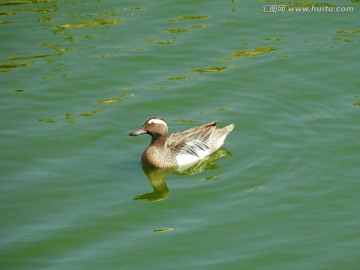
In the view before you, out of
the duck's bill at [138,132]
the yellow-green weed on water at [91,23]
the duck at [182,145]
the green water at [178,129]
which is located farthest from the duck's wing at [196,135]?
the yellow-green weed on water at [91,23]

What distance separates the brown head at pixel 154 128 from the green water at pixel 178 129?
2.17 ft

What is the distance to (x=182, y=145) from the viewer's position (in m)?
13.7

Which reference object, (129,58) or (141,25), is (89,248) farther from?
(141,25)

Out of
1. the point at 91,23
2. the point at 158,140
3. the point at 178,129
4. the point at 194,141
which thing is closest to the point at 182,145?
the point at 194,141

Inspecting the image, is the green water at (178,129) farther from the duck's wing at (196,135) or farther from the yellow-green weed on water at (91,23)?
the duck's wing at (196,135)

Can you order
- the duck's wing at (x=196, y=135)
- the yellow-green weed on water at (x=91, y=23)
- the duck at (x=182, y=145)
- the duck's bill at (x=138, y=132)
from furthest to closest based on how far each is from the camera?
the yellow-green weed on water at (x=91, y=23)
the duck's wing at (x=196, y=135)
the duck at (x=182, y=145)
the duck's bill at (x=138, y=132)

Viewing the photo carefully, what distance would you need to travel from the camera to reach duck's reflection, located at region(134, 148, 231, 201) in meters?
12.7

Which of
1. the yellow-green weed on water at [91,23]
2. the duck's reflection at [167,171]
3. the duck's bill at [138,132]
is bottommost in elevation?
the duck's reflection at [167,171]

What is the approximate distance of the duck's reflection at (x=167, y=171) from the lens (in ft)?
41.8

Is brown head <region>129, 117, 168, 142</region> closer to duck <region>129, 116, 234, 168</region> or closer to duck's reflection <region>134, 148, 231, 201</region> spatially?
duck <region>129, 116, 234, 168</region>

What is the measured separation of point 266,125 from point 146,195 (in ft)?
9.23

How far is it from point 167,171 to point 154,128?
0.82 m

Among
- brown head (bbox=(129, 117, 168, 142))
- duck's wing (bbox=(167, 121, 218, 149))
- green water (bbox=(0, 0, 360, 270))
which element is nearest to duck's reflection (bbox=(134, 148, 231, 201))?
green water (bbox=(0, 0, 360, 270))

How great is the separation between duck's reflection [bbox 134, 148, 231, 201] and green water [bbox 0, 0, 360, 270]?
38mm
